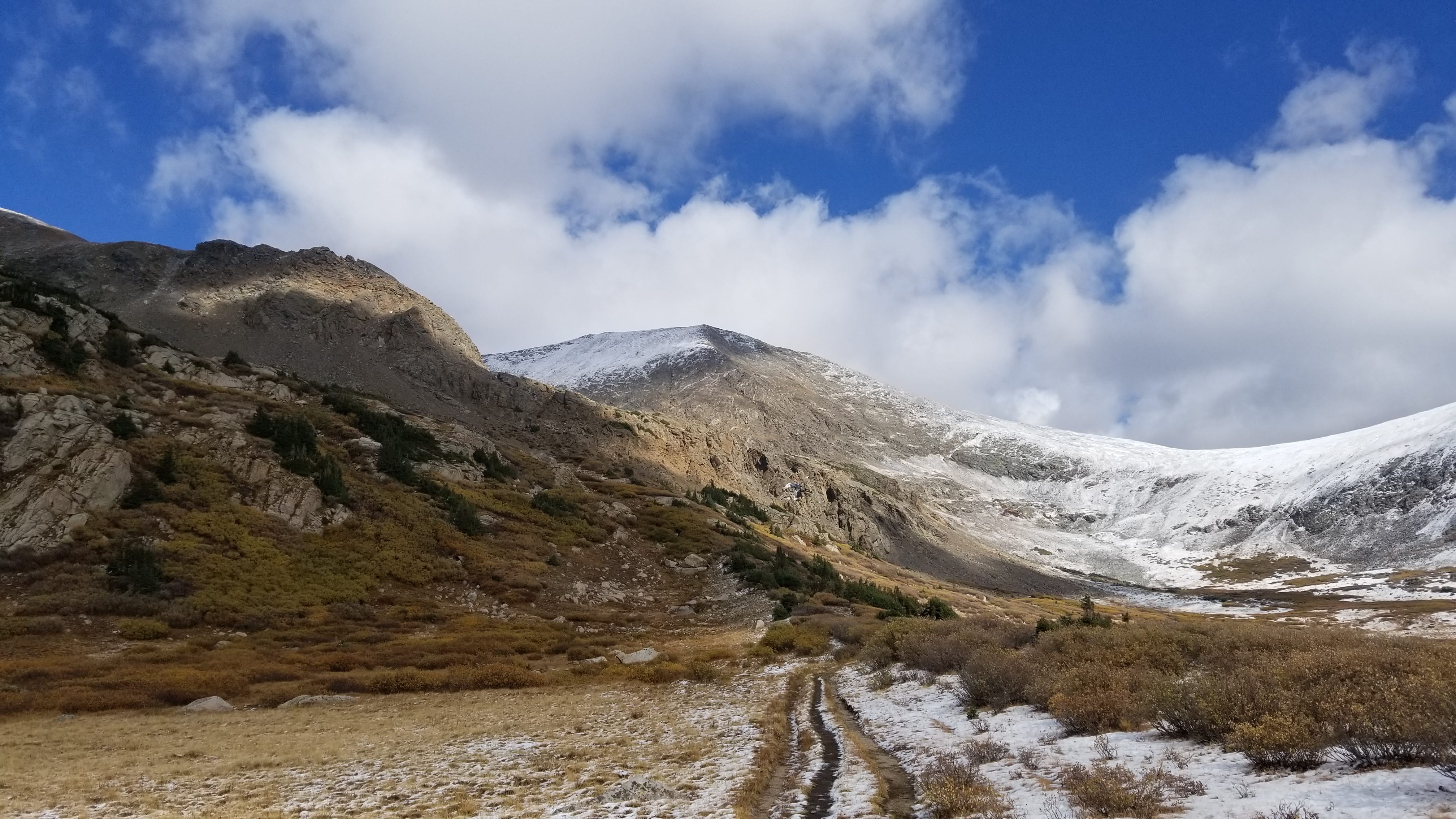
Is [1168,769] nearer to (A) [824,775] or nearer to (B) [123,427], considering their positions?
(A) [824,775]

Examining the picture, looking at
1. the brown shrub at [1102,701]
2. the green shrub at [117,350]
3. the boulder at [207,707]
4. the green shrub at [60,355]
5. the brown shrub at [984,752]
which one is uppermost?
the green shrub at [117,350]

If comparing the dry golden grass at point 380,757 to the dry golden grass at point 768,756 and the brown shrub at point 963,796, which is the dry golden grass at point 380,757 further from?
the brown shrub at point 963,796

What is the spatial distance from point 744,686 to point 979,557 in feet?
447

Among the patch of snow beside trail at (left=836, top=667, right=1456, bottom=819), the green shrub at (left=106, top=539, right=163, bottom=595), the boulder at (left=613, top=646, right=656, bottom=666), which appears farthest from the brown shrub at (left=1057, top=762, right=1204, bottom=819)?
the green shrub at (left=106, top=539, right=163, bottom=595)

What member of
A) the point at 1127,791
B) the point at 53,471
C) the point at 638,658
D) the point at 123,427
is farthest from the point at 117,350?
the point at 1127,791

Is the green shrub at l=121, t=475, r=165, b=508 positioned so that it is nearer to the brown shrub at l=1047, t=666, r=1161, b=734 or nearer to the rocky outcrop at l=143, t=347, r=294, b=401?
Answer: the rocky outcrop at l=143, t=347, r=294, b=401

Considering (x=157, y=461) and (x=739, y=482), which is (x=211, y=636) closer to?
(x=157, y=461)

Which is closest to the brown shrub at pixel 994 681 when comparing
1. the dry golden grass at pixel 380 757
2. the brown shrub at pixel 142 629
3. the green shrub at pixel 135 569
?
the dry golden grass at pixel 380 757

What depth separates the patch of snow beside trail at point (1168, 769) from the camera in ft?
23.2

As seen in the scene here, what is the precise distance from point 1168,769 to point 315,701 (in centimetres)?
2246

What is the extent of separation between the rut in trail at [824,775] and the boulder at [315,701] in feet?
46.6

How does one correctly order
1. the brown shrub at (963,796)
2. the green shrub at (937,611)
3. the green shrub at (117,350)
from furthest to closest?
the green shrub at (117,350) → the green shrub at (937,611) → the brown shrub at (963,796)

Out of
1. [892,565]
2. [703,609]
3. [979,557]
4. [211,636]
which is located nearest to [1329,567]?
[979,557]

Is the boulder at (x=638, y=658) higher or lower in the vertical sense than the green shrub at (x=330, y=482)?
lower
